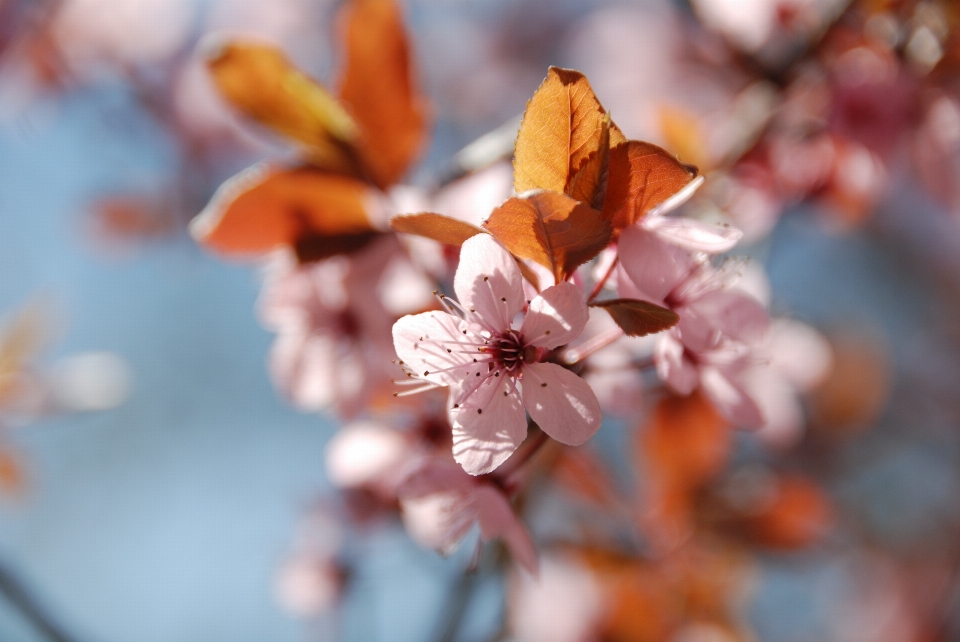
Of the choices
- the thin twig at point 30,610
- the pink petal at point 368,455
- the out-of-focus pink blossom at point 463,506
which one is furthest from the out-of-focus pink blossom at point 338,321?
the thin twig at point 30,610

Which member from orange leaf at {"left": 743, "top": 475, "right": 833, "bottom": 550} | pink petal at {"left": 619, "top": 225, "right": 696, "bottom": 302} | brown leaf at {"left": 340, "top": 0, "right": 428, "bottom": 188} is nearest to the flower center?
pink petal at {"left": 619, "top": 225, "right": 696, "bottom": 302}

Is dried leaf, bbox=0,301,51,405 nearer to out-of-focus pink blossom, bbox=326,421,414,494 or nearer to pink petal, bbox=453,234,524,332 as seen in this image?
out-of-focus pink blossom, bbox=326,421,414,494

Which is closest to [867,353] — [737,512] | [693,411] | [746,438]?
[746,438]

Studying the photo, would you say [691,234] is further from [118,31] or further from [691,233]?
[118,31]

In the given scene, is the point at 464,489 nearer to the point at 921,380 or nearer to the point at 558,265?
the point at 558,265

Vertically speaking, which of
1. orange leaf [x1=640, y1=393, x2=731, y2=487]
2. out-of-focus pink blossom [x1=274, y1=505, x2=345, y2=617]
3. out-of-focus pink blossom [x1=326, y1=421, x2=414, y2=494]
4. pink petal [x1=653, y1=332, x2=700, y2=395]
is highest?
pink petal [x1=653, y1=332, x2=700, y2=395]

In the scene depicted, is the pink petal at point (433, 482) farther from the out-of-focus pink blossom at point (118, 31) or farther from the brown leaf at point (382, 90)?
the out-of-focus pink blossom at point (118, 31)
